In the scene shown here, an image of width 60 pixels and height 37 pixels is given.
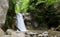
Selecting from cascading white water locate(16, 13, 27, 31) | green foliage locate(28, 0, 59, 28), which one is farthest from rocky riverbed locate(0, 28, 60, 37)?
green foliage locate(28, 0, 59, 28)

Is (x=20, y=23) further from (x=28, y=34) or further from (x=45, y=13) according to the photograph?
(x=28, y=34)

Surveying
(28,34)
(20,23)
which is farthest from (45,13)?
(28,34)

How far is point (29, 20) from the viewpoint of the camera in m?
19.0

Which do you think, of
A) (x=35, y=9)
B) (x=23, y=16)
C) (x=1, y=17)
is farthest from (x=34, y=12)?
(x=1, y=17)

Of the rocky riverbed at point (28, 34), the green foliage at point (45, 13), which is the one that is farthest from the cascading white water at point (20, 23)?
the rocky riverbed at point (28, 34)

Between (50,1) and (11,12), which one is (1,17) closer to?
(11,12)

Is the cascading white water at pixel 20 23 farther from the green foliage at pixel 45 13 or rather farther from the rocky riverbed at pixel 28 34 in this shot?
the rocky riverbed at pixel 28 34

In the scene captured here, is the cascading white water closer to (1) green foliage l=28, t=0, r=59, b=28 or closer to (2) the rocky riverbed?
(1) green foliage l=28, t=0, r=59, b=28

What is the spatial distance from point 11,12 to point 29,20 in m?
2.89

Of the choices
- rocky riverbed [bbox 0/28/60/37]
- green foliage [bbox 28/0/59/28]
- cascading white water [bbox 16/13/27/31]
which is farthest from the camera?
green foliage [bbox 28/0/59/28]

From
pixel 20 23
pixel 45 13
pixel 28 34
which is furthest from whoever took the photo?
pixel 45 13

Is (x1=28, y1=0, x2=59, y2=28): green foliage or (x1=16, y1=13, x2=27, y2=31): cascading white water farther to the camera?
(x1=28, y1=0, x2=59, y2=28): green foliage

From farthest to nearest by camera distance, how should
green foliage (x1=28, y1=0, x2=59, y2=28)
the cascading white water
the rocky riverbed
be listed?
green foliage (x1=28, y1=0, x2=59, y2=28), the cascading white water, the rocky riverbed

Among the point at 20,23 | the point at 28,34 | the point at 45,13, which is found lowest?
the point at 28,34
